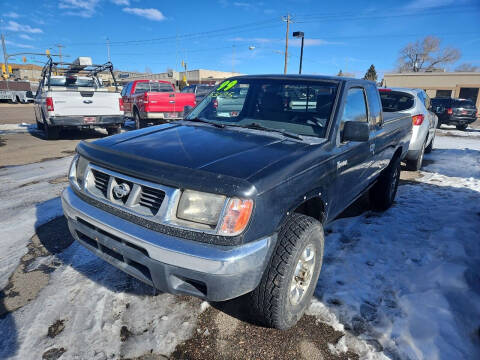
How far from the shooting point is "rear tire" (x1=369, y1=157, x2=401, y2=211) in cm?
429

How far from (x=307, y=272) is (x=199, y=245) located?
1008mm

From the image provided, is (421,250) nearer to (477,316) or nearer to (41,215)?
(477,316)

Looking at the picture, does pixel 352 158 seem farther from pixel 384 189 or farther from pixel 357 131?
pixel 384 189

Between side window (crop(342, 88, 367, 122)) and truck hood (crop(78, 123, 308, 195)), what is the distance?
828 millimetres

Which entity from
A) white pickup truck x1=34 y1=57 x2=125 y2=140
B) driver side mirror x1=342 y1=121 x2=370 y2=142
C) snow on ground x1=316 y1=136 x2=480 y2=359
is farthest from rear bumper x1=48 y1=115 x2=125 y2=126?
driver side mirror x1=342 y1=121 x2=370 y2=142

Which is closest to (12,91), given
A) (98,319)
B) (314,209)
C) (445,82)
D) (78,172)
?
(78,172)

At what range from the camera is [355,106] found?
Result: 317 cm

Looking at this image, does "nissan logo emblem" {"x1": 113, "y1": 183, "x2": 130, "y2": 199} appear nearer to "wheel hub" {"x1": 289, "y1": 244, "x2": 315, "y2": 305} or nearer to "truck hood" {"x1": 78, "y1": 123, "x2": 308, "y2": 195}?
"truck hood" {"x1": 78, "y1": 123, "x2": 308, "y2": 195}

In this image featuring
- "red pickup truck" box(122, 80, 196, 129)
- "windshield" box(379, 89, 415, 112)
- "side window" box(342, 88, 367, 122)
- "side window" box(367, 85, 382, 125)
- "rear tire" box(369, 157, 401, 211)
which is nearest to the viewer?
"side window" box(342, 88, 367, 122)

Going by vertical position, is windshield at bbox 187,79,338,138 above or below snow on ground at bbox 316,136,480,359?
above

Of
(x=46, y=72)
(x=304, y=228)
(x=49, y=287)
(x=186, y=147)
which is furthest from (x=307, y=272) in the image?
(x=46, y=72)

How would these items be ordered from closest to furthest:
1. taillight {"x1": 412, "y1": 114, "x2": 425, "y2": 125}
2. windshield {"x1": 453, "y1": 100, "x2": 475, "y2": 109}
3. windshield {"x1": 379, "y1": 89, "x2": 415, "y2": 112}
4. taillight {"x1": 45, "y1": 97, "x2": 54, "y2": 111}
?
1. taillight {"x1": 412, "y1": 114, "x2": 425, "y2": 125}
2. windshield {"x1": 379, "y1": 89, "x2": 415, "y2": 112}
3. taillight {"x1": 45, "y1": 97, "x2": 54, "y2": 111}
4. windshield {"x1": 453, "y1": 100, "x2": 475, "y2": 109}

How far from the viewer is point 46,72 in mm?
9117

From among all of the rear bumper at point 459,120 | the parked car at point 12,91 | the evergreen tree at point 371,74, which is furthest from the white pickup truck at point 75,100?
the evergreen tree at point 371,74
